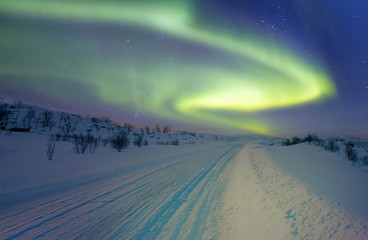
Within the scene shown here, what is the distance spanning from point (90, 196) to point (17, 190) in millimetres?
2522

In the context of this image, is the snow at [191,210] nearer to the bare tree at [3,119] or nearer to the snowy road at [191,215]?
the snowy road at [191,215]

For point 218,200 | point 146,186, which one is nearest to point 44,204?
point 146,186

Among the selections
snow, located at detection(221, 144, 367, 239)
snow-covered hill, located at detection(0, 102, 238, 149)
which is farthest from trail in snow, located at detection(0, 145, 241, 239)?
snow-covered hill, located at detection(0, 102, 238, 149)

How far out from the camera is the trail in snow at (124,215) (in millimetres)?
2242

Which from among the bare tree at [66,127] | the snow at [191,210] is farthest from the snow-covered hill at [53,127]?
the snow at [191,210]

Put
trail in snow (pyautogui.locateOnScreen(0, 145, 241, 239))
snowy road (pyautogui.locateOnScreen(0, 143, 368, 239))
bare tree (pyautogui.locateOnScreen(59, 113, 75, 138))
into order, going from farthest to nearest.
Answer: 1. bare tree (pyautogui.locateOnScreen(59, 113, 75, 138))
2. trail in snow (pyautogui.locateOnScreen(0, 145, 241, 239))
3. snowy road (pyautogui.locateOnScreen(0, 143, 368, 239))

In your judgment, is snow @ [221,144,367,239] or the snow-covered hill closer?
snow @ [221,144,367,239]

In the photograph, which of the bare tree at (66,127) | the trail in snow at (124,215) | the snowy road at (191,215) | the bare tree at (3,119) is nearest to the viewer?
the snowy road at (191,215)

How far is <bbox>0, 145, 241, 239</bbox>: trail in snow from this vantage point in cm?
224

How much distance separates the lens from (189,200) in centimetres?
323

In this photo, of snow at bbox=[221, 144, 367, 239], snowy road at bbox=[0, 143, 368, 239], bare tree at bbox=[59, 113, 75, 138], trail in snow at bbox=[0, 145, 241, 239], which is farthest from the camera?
bare tree at bbox=[59, 113, 75, 138]

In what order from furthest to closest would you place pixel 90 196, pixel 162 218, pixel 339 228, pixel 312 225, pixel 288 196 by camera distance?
pixel 90 196 < pixel 288 196 < pixel 162 218 < pixel 312 225 < pixel 339 228

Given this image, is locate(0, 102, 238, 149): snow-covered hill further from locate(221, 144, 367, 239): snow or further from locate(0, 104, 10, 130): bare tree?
locate(221, 144, 367, 239): snow

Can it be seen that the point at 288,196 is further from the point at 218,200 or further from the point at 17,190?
the point at 17,190
